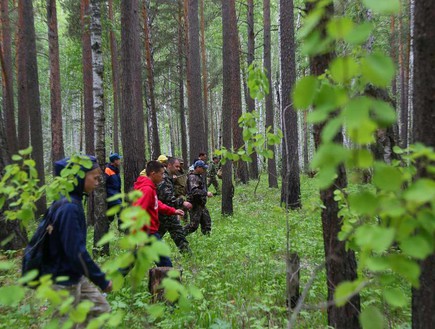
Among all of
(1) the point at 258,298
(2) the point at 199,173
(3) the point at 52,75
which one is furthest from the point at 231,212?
(3) the point at 52,75

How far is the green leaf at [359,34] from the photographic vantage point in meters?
1.08

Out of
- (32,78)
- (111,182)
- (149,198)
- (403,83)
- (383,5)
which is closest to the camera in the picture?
(383,5)

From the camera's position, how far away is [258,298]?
489cm

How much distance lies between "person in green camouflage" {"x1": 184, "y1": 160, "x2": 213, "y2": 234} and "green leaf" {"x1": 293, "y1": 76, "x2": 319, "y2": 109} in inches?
291

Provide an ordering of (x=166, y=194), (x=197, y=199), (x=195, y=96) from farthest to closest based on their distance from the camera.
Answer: (x=195, y=96) < (x=197, y=199) < (x=166, y=194)

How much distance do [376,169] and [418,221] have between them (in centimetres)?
23

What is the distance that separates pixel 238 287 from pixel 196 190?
371cm

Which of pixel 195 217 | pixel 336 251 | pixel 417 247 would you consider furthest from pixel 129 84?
pixel 417 247

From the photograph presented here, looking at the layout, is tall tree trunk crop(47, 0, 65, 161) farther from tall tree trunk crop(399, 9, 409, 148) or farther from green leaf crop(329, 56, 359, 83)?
tall tree trunk crop(399, 9, 409, 148)

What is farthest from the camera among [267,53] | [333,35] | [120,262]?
[267,53]

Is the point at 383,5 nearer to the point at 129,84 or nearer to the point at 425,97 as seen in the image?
the point at 425,97

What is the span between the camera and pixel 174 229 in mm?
6883

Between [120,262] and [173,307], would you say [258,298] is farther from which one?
[120,262]

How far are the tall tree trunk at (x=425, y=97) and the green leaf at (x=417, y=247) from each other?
1554mm
